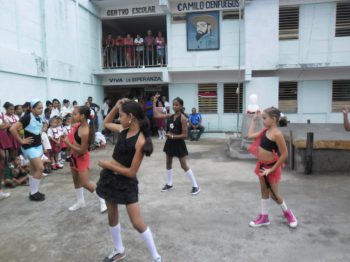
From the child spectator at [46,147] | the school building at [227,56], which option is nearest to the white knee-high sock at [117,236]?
the child spectator at [46,147]

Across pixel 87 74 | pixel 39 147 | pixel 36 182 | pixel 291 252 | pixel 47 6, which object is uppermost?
pixel 47 6

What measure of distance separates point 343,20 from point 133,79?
30.4 feet

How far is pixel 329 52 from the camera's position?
13281mm

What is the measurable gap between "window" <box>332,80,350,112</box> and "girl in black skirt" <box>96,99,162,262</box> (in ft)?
42.8

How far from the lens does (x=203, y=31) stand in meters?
14.0

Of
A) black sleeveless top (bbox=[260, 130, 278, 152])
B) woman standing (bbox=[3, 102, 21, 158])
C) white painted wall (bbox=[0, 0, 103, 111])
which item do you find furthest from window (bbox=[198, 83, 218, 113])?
black sleeveless top (bbox=[260, 130, 278, 152])

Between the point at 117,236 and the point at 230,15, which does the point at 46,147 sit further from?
the point at 230,15

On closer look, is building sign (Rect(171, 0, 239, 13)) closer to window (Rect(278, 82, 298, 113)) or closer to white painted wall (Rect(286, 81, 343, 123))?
window (Rect(278, 82, 298, 113))

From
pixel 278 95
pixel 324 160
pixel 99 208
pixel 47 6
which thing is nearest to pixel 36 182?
pixel 99 208

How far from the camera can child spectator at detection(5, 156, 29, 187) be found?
643 cm

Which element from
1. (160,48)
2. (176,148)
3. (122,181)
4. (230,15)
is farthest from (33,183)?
(230,15)

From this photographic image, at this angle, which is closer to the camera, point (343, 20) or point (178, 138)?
point (178, 138)

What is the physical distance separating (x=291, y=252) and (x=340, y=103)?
479 inches

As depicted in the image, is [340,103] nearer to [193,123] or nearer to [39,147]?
[193,123]
